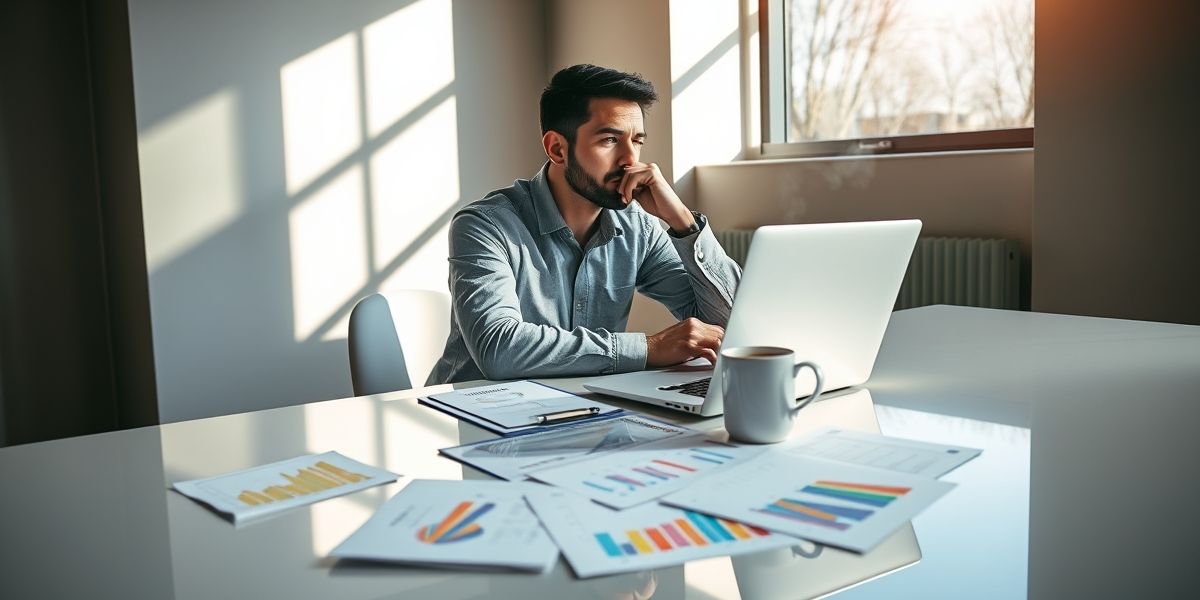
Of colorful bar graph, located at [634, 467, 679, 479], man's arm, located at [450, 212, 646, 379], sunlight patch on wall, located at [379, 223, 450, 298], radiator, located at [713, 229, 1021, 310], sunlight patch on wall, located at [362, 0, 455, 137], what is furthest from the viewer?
sunlight patch on wall, located at [379, 223, 450, 298]

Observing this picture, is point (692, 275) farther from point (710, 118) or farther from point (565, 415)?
point (710, 118)

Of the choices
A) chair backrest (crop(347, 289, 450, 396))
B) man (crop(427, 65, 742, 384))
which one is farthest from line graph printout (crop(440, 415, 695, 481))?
chair backrest (crop(347, 289, 450, 396))

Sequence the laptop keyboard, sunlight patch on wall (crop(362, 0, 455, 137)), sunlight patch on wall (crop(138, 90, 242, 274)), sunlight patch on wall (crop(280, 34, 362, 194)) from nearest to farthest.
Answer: the laptop keyboard, sunlight patch on wall (crop(138, 90, 242, 274)), sunlight patch on wall (crop(280, 34, 362, 194)), sunlight patch on wall (crop(362, 0, 455, 137))

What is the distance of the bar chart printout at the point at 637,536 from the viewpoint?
687mm

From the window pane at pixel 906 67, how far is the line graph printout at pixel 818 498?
2595 mm

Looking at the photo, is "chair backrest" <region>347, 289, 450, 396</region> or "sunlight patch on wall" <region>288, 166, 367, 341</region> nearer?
"chair backrest" <region>347, 289, 450, 396</region>

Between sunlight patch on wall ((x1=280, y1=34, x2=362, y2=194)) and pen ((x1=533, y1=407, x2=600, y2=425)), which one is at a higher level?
sunlight patch on wall ((x1=280, y1=34, x2=362, y2=194))

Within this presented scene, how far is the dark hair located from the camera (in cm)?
188

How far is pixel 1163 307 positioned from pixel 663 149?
202 centimetres

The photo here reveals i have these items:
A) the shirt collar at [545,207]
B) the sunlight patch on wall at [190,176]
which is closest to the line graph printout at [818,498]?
the shirt collar at [545,207]

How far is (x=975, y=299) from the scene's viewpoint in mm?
2969

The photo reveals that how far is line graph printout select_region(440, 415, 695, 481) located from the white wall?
2.79 meters

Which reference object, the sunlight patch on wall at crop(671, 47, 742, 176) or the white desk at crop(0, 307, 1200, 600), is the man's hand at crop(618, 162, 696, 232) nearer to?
the white desk at crop(0, 307, 1200, 600)

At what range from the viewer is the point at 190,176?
345 centimetres
